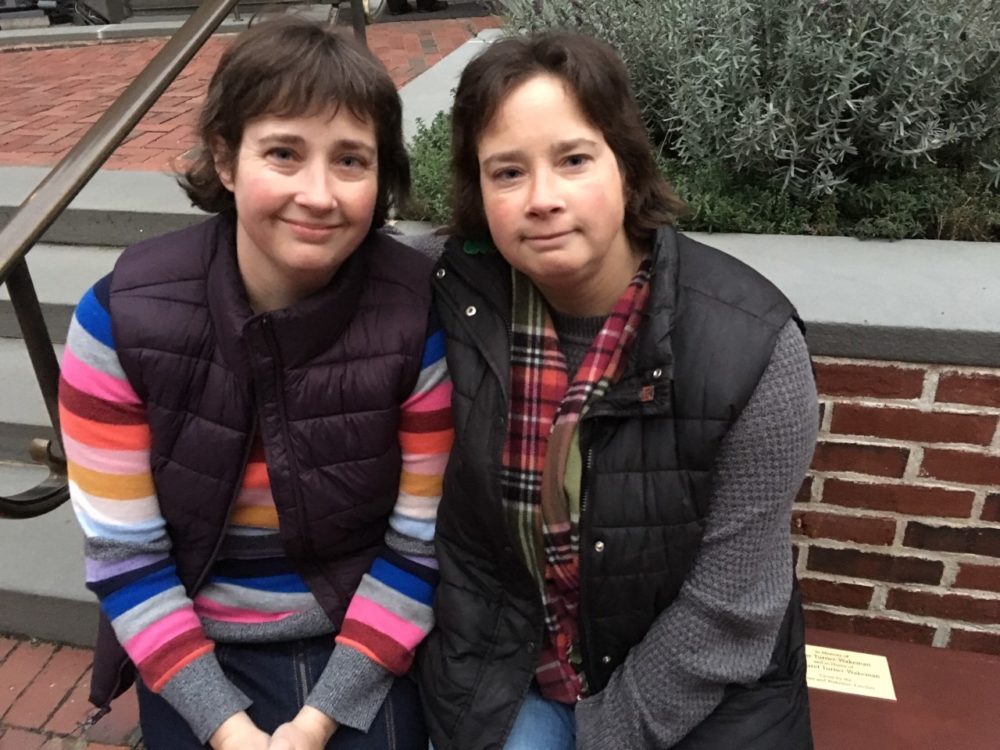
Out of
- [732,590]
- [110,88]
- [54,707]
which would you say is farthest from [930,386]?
[110,88]

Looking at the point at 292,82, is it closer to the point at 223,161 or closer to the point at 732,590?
the point at 223,161

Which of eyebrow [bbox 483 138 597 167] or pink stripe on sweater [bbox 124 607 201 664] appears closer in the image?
eyebrow [bbox 483 138 597 167]

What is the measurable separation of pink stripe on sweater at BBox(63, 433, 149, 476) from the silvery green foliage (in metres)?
1.73

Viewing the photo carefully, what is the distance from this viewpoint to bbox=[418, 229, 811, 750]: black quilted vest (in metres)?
1.43

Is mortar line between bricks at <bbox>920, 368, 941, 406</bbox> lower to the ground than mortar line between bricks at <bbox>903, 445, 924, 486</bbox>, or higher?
higher

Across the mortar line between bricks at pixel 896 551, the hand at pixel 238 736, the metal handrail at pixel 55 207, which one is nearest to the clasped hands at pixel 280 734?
the hand at pixel 238 736

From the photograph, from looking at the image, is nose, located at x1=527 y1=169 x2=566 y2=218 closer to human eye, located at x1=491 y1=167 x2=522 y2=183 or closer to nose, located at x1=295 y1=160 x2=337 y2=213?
human eye, located at x1=491 y1=167 x2=522 y2=183

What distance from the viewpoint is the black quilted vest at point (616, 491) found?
1433 millimetres

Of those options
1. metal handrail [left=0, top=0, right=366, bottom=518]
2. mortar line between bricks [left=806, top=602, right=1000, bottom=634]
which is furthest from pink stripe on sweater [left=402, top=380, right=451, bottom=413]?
mortar line between bricks [left=806, top=602, right=1000, bottom=634]

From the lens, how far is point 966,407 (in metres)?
1.91

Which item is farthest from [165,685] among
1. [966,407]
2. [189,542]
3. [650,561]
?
A: [966,407]

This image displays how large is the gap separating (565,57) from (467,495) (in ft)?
2.55

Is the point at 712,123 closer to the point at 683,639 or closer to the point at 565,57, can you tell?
the point at 565,57

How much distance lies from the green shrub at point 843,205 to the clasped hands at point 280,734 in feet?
4.20
